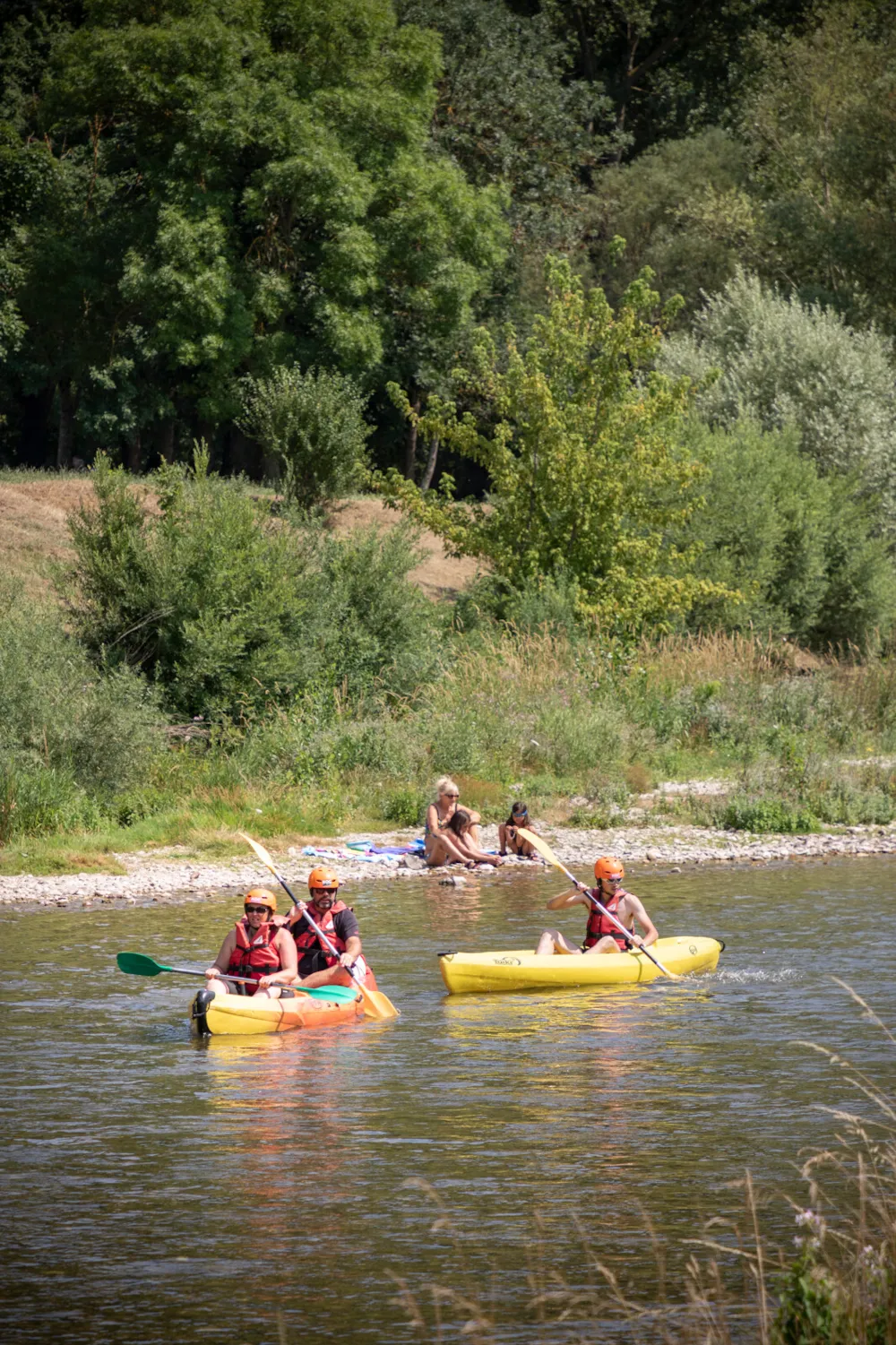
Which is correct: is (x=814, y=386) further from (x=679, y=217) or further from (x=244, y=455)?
(x=244, y=455)

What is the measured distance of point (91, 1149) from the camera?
33.1 ft

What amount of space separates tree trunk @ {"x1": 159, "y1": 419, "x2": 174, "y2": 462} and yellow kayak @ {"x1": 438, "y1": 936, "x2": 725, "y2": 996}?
36603 millimetres

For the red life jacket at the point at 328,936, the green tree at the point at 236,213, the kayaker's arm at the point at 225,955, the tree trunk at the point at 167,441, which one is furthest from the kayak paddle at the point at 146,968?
the tree trunk at the point at 167,441

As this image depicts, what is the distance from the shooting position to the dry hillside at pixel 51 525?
36906 millimetres

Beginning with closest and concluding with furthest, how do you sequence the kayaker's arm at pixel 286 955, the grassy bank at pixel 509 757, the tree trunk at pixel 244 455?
the kayaker's arm at pixel 286 955, the grassy bank at pixel 509 757, the tree trunk at pixel 244 455

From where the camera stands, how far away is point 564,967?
14883 millimetres

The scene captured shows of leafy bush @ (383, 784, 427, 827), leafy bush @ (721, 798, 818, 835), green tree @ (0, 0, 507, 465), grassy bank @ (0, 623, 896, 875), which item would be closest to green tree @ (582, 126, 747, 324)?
green tree @ (0, 0, 507, 465)

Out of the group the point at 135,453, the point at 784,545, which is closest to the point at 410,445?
the point at 135,453

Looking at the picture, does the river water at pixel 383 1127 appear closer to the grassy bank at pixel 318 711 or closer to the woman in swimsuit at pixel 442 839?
the woman in swimsuit at pixel 442 839

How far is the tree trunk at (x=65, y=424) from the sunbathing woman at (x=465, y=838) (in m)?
29.2

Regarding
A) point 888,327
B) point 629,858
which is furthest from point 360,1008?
point 888,327

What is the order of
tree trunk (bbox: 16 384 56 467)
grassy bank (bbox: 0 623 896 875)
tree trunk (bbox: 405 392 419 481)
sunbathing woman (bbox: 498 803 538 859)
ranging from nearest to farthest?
sunbathing woman (bbox: 498 803 538 859) → grassy bank (bbox: 0 623 896 875) → tree trunk (bbox: 405 392 419 481) → tree trunk (bbox: 16 384 56 467)

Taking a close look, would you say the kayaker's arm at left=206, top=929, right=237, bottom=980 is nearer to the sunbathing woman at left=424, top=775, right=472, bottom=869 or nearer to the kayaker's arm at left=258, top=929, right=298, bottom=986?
the kayaker's arm at left=258, top=929, right=298, bottom=986

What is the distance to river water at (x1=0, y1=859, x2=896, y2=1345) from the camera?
7.92m
